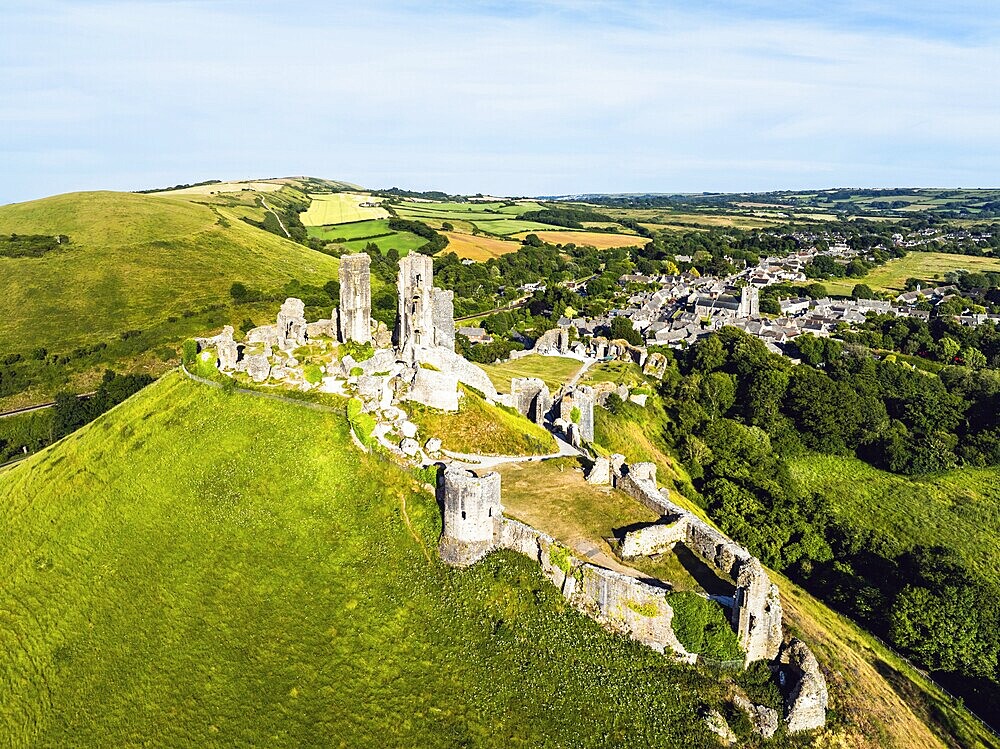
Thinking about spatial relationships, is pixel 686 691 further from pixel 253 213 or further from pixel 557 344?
pixel 253 213

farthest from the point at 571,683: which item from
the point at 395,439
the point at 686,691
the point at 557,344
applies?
the point at 557,344

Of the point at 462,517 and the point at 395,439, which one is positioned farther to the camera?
the point at 395,439

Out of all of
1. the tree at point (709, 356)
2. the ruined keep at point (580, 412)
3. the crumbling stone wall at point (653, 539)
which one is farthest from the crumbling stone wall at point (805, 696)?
the tree at point (709, 356)

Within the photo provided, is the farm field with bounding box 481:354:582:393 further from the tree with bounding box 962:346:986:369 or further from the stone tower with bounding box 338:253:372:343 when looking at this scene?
the tree with bounding box 962:346:986:369

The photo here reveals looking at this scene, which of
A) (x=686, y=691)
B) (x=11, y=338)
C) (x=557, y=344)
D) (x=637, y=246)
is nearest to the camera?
(x=686, y=691)

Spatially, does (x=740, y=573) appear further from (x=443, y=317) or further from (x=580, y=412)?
(x=443, y=317)

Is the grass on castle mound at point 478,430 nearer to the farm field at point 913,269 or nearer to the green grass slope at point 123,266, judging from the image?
the green grass slope at point 123,266

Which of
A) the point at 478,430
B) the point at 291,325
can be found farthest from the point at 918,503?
the point at 291,325
